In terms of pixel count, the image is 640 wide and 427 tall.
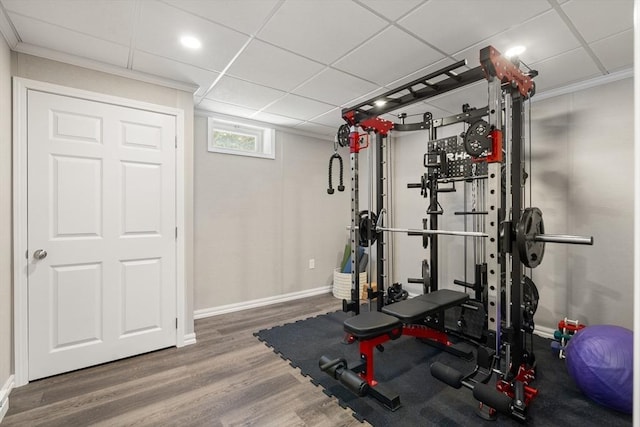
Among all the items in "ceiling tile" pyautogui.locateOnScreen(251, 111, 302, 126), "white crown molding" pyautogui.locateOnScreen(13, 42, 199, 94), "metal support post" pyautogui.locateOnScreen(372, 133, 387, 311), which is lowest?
"metal support post" pyautogui.locateOnScreen(372, 133, 387, 311)

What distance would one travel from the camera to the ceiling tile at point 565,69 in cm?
230

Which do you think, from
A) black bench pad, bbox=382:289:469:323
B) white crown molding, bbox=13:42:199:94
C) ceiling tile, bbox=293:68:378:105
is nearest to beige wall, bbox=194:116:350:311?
white crown molding, bbox=13:42:199:94

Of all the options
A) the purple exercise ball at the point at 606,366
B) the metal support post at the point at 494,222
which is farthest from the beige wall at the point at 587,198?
the metal support post at the point at 494,222

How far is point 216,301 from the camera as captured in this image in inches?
145

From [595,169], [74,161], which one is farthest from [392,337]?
[74,161]

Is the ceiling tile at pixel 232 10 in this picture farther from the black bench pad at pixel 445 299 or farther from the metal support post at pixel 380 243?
the black bench pad at pixel 445 299

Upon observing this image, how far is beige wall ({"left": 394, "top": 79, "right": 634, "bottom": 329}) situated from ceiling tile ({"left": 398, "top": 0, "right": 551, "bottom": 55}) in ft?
5.15

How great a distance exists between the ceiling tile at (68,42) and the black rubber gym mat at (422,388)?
9.09ft

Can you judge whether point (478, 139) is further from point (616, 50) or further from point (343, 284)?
point (343, 284)

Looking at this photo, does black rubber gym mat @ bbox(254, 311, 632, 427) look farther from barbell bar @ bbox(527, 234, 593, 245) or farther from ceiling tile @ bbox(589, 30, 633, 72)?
ceiling tile @ bbox(589, 30, 633, 72)

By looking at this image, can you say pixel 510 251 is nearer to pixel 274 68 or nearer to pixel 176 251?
pixel 274 68

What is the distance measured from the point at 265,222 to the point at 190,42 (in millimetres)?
2380

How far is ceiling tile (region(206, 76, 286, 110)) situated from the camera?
2.81m

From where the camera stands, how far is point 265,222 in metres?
4.07
